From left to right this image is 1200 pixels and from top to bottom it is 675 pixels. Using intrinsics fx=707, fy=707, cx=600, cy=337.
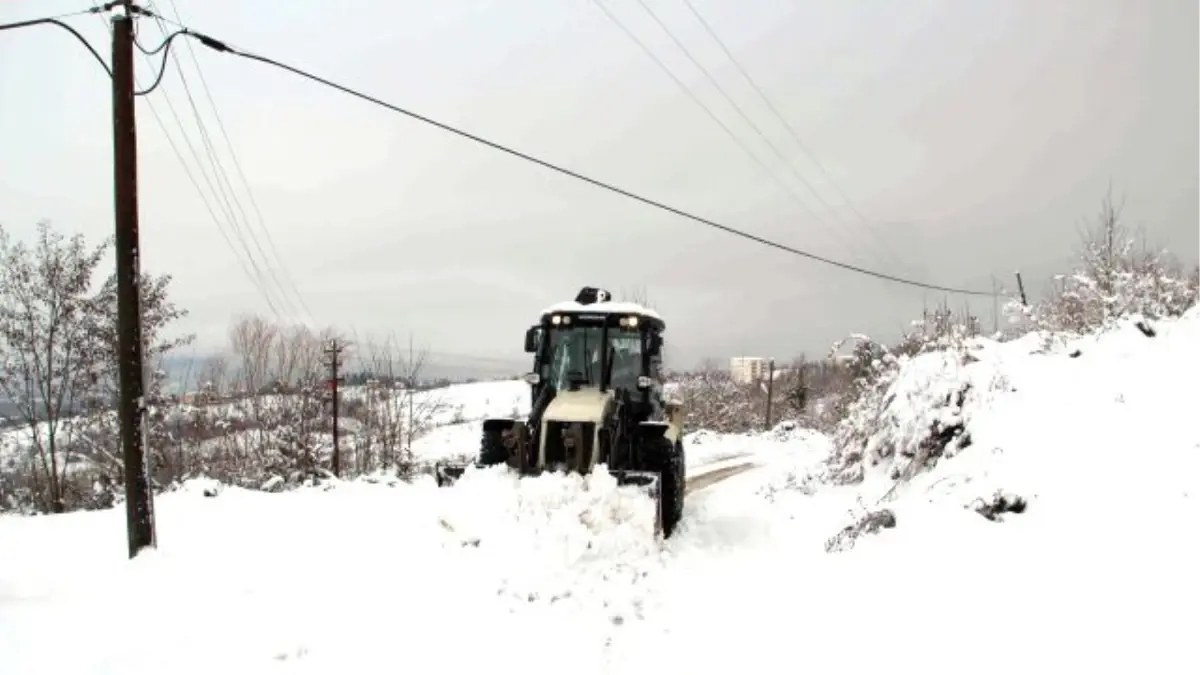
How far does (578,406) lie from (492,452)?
1.41 m

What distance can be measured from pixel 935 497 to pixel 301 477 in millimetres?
15729

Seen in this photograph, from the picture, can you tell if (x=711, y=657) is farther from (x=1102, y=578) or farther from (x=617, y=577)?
(x=1102, y=578)

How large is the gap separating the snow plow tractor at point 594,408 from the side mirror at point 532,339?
0.6 inches

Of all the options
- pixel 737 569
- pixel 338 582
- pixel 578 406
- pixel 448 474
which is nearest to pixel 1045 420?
pixel 737 569

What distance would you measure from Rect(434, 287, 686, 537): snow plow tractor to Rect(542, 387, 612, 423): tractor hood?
13mm

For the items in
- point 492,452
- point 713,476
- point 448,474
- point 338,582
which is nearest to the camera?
point 338,582

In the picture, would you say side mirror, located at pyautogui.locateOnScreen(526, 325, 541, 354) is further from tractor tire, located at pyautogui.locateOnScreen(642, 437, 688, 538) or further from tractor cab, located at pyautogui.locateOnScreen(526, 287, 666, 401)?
tractor tire, located at pyautogui.locateOnScreen(642, 437, 688, 538)

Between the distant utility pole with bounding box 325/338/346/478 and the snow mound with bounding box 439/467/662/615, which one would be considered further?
the distant utility pole with bounding box 325/338/346/478

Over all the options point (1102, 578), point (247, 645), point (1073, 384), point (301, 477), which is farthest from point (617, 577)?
point (301, 477)

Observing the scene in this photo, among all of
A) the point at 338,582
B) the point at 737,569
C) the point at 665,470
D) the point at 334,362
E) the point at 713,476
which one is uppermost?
the point at 334,362

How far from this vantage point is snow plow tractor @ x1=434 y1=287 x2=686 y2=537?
8.88 meters

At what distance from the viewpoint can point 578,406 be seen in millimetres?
9188

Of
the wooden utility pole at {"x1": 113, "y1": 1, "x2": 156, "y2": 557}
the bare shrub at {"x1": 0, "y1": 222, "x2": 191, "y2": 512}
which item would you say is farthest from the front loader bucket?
the bare shrub at {"x1": 0, "y1": 222, "x2": 191, "y2": 512}

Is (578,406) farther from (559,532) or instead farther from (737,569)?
(737,569)
